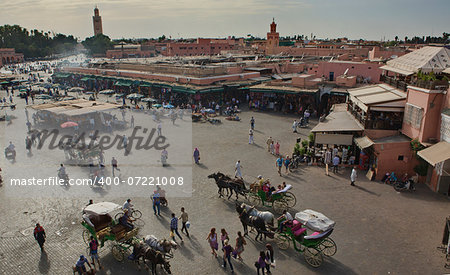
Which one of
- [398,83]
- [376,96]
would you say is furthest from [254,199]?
[398,83]

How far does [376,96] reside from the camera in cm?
1716

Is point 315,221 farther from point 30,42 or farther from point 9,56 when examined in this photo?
point 30,42

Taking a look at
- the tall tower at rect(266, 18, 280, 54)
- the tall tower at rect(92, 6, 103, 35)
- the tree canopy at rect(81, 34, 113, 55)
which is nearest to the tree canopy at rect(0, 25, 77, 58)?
the tree canopy at rect(81, 34, 113, 55)

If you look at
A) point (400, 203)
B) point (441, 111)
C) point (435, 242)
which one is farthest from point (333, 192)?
point (441, 111)

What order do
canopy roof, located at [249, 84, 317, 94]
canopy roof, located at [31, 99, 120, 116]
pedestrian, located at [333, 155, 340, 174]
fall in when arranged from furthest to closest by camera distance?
canopy roof, located at [249, 84, 317, 94] → canopy roof, located at [31, 99, 120, 116] → pedestrian, located at [333, 155, 340, 174]

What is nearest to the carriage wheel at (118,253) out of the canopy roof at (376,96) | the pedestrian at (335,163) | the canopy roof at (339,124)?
the pedestrian at (335,163)

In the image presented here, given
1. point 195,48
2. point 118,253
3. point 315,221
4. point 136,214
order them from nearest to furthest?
1. point 315,221
2. point 118,253
3. point 136,214
4. point 195,48

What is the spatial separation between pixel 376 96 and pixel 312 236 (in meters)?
11.4

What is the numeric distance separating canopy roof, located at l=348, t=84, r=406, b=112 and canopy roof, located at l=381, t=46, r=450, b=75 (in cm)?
132

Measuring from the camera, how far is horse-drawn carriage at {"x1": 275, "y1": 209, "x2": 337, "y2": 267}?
868 centimetres

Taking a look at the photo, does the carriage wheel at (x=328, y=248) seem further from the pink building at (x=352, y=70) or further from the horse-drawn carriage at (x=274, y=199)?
the pink building at (x=352, y=70)

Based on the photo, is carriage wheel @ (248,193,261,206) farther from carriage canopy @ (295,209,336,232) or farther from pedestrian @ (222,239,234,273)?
pedestrian @ (222,239,234,273)

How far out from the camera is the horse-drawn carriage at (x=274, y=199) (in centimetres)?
1146

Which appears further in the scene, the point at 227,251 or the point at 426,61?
the point at 426,61
